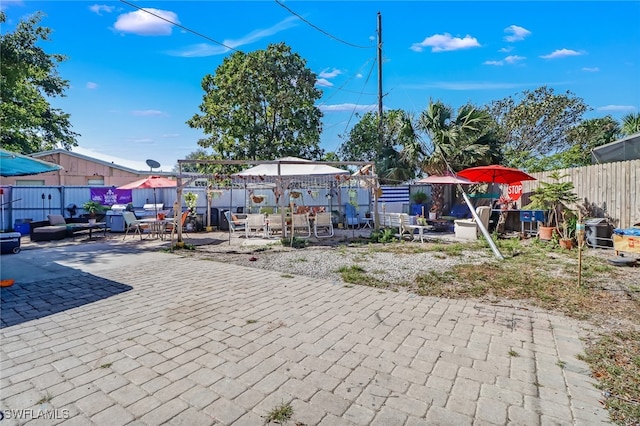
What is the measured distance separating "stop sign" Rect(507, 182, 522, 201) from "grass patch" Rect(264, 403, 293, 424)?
1201 centimetres

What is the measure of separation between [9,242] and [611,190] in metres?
14.5

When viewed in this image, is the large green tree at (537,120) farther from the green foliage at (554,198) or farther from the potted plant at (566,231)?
the potted plant at (566,231)

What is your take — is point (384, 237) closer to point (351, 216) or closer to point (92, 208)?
point (351, 216)

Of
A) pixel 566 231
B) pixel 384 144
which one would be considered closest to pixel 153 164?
pixel 384 144

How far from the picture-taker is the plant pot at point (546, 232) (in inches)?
357

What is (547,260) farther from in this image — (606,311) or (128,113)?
(128,113)

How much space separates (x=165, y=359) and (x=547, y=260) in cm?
724

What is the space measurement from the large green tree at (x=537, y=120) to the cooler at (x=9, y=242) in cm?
2323

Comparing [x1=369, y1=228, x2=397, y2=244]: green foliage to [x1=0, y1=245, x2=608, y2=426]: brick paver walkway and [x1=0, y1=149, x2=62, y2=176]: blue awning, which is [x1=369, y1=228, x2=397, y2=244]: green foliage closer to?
[x1=0, y1=245, x2=608, y2=426]: brick paver walkway

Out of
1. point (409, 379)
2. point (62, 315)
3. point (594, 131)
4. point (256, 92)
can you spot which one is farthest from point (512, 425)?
point (594, 131)

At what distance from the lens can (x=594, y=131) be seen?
20.6 metres

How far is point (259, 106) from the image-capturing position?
18797mm

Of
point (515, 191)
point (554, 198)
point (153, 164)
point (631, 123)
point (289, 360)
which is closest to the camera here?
point (289, 360)

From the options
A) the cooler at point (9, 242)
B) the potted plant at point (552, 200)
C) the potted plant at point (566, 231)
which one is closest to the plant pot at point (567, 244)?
the potted plant at point (566, 231)
